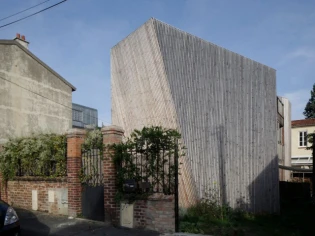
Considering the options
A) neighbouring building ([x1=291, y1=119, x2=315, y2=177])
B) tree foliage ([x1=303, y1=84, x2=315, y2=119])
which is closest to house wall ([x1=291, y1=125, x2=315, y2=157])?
neighbouring building ([x1=291, y1=119, x2=315, y2=177])

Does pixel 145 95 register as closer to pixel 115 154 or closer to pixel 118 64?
pixel 118 64

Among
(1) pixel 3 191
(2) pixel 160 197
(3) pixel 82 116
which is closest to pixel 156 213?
(2) pixel 160 197

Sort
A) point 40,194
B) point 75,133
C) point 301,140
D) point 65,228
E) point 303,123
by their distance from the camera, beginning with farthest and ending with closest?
point 301,140 → point 303,123 → point 40,194 → point 75,133 → point 65,228

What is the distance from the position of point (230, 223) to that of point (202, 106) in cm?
435

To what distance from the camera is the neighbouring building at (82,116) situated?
28312mm

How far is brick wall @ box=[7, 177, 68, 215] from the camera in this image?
9641 mm

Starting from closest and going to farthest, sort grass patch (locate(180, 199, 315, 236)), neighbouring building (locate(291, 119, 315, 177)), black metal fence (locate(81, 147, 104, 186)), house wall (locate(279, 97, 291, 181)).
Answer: grass patch (locate(180, 199, 315, 236))
black metal fence (locate(81, 147, 104, 186))
house wall (locate(279, 97, 291, 181))
neighbouring building (locate(291, 119, 315, 177))

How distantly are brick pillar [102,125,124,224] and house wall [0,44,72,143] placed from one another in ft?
31.3

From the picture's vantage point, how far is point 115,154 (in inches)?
328

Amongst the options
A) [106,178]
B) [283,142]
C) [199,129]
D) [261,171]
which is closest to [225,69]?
[199,129]

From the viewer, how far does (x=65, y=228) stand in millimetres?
8000

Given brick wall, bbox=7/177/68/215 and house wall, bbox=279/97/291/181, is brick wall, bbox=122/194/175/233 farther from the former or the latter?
house wall, bbox=279/97/291/181

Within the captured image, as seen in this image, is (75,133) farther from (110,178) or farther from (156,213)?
(156,213)

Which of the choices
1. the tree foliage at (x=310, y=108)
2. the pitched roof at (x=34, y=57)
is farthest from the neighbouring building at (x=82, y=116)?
the tree foliage at (x=310, y=108)
